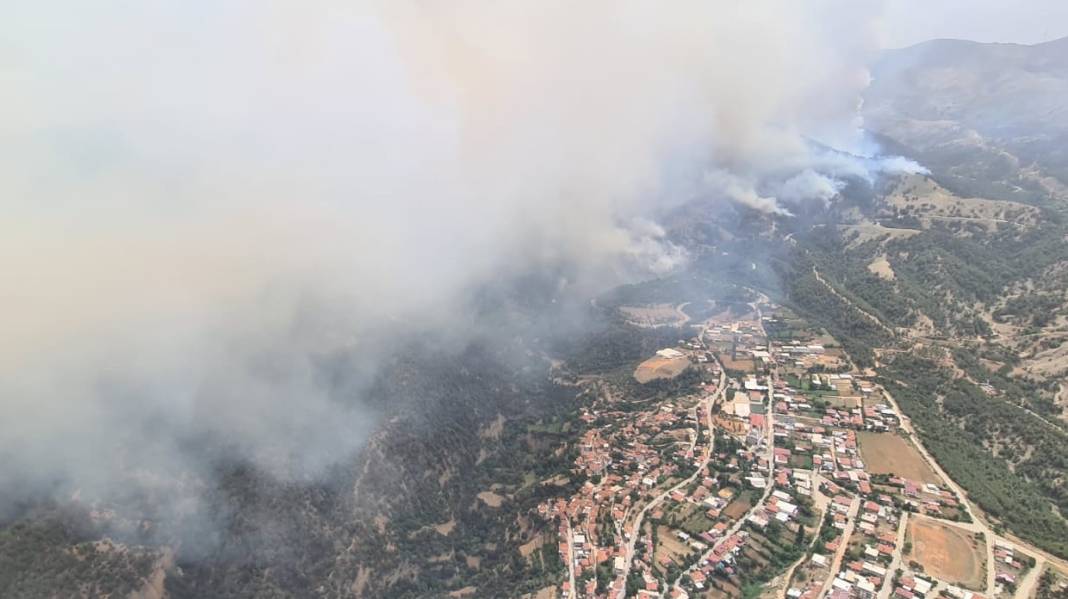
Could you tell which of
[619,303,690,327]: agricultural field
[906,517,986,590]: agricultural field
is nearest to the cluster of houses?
[906,517,986,590]: agricultural field

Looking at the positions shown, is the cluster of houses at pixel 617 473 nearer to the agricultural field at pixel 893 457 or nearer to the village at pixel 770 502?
the village at pixel 770 502

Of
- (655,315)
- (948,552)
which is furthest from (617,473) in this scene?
(655,315)

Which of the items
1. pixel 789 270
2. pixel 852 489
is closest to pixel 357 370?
pixel 852 489

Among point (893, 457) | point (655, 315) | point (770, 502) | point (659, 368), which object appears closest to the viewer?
point (770, 502)

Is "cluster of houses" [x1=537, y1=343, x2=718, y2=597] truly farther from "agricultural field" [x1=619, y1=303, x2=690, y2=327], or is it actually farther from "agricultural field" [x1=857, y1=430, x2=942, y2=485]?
"agricultural field" [x1=619, y1=303, x2=690, y2=327]

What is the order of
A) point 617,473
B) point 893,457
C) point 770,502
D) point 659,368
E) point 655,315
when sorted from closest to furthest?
point 770,502 < point 893,457 < point 617,473 < point 659,368 < point 655,315

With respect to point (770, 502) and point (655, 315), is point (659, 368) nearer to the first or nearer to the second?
point (655, 315)

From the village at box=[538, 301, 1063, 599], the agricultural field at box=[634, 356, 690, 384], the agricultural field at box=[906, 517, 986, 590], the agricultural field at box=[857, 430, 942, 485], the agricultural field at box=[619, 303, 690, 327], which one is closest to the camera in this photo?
the agricultural field at box=[906, 517, 986, 590]
